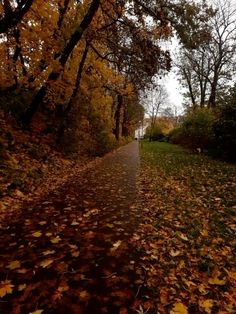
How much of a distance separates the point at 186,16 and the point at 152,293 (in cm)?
1004

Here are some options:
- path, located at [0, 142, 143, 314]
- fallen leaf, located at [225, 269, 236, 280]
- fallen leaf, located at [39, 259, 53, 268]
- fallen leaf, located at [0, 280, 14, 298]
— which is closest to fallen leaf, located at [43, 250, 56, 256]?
path, located at [0, 142, 143, 314]

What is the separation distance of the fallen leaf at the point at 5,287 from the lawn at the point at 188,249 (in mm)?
1383

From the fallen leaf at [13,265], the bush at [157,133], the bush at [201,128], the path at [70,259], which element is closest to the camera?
the path at [70,259]

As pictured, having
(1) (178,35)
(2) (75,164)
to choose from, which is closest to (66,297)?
(2) (75,164)

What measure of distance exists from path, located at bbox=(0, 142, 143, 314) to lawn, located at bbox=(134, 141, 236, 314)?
27 cm

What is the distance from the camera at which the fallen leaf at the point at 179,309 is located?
2.65 metres

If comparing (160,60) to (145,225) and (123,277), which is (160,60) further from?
(123,277)

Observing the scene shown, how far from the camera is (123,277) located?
324 centimetres

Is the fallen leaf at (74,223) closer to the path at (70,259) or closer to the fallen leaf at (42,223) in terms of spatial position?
the path at (70,259)

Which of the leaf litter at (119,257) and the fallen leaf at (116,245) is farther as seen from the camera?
the fallen leaf at (116,245)

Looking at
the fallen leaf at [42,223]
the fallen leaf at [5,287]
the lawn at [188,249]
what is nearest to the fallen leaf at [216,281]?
the lawn at [188,249]

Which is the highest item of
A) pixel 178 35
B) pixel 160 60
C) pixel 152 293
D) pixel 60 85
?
pixel 178 35

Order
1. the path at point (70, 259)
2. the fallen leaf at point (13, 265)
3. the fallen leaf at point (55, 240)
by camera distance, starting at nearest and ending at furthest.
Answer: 1. the path at point (70, 259)
2. the fallen leaf at point (13, 265)
3. the fallen leaf at point (55, 240)

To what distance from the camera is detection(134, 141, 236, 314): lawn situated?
2889 mm
